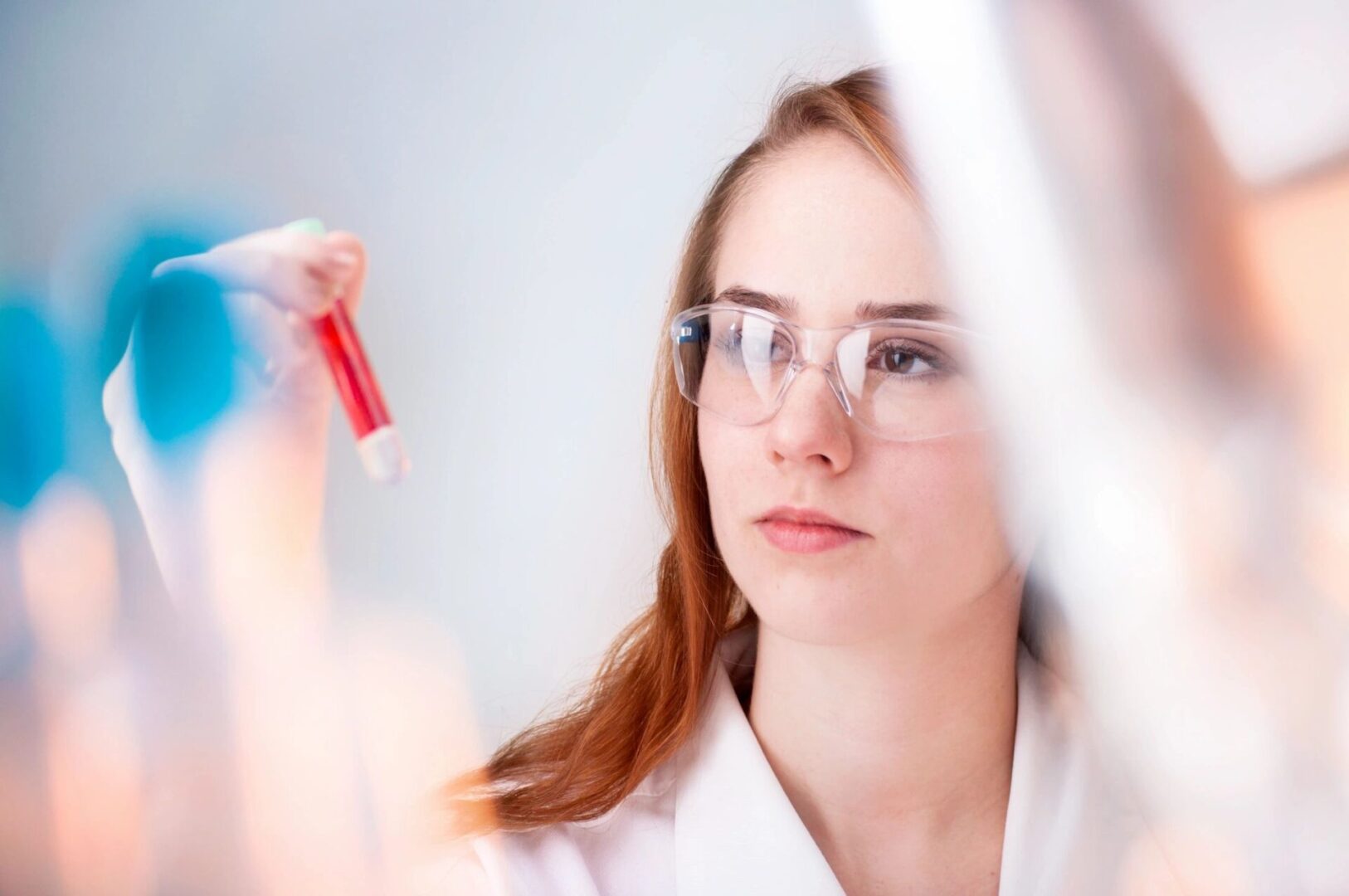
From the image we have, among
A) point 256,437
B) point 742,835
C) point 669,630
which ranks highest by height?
point 256,437

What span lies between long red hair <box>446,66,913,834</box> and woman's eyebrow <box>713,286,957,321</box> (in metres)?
0.11

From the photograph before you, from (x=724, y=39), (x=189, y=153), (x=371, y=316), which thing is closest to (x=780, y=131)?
(x=724, y=39)

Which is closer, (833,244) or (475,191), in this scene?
(833,244)

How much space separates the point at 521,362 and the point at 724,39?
1.42ft

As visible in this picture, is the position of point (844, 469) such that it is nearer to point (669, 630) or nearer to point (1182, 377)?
point (669, 630)

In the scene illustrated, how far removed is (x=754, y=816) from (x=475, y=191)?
28.8 inches

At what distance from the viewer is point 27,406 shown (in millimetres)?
1231

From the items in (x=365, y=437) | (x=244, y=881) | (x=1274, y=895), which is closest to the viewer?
(x=365, y=437)

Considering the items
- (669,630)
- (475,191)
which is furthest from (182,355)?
(669,630)

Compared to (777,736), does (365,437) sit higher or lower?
higher

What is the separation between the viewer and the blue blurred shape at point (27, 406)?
1228mm

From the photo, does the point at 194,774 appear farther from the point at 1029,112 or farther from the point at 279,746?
the point at 1029,112

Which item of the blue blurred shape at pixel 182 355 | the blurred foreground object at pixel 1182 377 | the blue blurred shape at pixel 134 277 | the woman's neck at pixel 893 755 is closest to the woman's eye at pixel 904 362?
the blurred foreground object at pixel 1182 377

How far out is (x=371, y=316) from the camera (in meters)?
1.31
